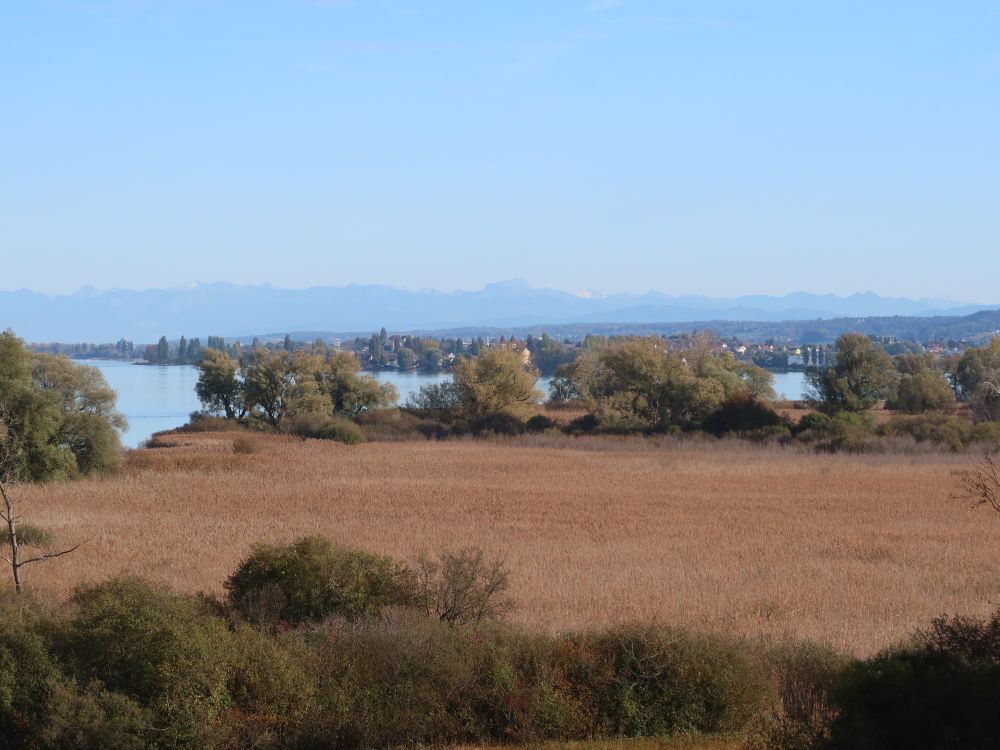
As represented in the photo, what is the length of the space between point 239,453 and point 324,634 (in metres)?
Result: 33.9

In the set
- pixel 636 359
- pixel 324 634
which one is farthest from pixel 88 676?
pixel 636 359

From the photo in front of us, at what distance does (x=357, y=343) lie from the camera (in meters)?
186

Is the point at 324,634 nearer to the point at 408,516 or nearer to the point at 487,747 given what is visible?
the point at 487,747

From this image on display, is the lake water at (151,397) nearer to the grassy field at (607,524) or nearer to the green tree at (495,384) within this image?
the grassy field at (607,524)

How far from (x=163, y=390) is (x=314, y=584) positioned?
106 meters

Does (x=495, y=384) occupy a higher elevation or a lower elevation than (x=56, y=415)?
lower

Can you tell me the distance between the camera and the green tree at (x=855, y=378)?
5784 centimetres

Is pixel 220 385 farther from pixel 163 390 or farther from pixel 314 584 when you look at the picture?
pixel 163 390

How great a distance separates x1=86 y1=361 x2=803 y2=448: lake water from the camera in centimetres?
7044

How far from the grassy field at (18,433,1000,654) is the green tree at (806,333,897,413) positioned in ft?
45.1

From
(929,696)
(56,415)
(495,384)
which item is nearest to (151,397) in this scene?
(495,384)

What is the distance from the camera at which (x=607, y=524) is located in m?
27.0

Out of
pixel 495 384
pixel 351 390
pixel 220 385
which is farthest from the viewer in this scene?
pixel 351 390

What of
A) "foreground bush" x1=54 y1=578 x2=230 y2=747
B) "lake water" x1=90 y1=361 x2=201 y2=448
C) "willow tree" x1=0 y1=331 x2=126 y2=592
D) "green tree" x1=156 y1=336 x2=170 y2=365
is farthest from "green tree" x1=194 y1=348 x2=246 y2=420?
"green tree" x1=156 y1=336 x2=170 y2=365
